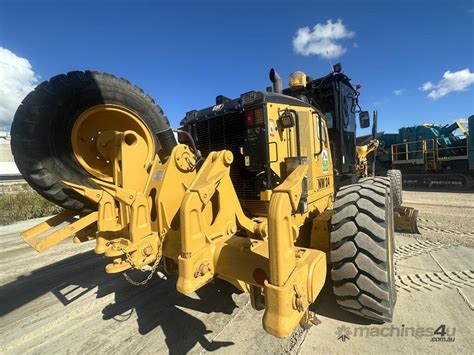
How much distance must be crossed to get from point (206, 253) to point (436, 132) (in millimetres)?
19147

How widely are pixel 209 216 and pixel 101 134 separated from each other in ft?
5.55

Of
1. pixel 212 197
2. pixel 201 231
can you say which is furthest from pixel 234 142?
pixel 201 231

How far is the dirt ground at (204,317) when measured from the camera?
2.62 meters

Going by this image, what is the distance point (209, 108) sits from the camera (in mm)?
3754

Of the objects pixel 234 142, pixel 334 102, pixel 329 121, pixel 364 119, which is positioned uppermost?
pixel 334 102

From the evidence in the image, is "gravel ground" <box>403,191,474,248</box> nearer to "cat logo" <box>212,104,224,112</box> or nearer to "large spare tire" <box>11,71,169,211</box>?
"cat logo" <box>212,104,224,112</box>

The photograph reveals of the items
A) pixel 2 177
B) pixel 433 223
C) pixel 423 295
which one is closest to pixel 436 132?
pixel 433 223

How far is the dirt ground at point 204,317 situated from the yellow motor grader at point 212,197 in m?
0.37

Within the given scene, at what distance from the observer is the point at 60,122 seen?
2.93 meters

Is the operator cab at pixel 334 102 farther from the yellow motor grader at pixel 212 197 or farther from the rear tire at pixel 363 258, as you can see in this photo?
the rear tire at pixel 363 258

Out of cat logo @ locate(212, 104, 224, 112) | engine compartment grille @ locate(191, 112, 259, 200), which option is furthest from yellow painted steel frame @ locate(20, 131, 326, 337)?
cat logo @ locate(212, 104, 224, 112)

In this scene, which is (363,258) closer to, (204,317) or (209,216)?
(209,216)

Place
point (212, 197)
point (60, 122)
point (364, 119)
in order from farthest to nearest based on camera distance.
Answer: point (364, 119)
point (60, 122)
point (212, 197)

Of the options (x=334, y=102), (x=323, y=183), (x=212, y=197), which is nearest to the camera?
(x=212, y=197)
